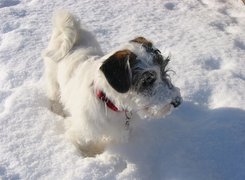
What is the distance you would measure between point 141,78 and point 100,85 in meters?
0.34

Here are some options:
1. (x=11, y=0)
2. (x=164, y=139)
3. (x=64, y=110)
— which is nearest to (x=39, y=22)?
(x=11, y=0)

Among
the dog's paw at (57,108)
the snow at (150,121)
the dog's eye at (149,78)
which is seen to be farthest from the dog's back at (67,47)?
the dog's eye at (149,78)

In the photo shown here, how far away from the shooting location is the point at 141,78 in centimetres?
265

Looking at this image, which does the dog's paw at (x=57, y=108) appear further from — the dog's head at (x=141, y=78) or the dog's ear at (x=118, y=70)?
the dog's ear at (x=118, y=70)

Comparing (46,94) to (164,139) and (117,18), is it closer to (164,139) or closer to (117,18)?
(164,139)

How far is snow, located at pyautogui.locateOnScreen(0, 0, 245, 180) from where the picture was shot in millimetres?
3125

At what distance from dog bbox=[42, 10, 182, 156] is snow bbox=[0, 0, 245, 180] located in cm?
21

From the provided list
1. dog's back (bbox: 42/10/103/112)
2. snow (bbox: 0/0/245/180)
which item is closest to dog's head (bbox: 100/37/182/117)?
snow (bbox: 0/0/245/180)

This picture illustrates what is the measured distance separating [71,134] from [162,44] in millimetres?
1771

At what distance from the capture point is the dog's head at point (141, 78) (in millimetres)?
2592

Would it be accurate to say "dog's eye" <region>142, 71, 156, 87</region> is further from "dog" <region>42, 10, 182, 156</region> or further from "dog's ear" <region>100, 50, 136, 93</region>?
"dog's ear" <region>100, 50, 136, 93</region>

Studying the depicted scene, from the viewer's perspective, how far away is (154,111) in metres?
2.81

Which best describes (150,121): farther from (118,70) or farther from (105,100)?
(118,70)

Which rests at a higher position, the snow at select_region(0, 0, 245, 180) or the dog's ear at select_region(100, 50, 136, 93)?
the dog's ear at select_region(100, 50, 136, 93)
